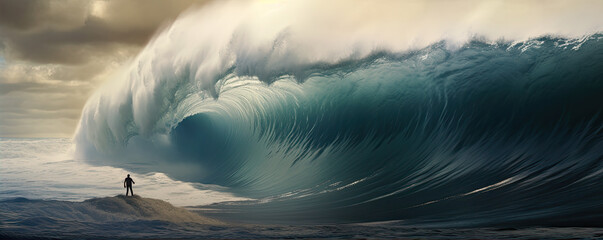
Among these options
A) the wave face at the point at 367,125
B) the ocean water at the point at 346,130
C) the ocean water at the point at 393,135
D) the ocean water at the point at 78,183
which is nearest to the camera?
the ocean water at the point at 346,130

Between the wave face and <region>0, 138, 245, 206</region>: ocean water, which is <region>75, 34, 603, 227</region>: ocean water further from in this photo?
<region>0, 138, 245, 206</region>: ocean water

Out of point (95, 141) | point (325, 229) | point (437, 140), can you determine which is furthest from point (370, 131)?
point (95, 141)

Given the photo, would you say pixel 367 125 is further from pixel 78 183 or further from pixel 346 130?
pixel 78 183

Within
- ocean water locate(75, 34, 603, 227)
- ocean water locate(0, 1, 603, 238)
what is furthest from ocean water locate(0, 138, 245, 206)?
ocean water locate(75, 34, 603, 227)

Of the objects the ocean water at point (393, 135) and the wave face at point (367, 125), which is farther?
the wave face at point (367, 125)

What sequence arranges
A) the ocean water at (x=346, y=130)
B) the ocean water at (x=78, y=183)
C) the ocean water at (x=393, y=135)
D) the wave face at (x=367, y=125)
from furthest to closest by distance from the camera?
the ocean water at (x=78, y=183), the wave face at (x=367, y=125), the ocean water at (x=393, y=135), the ocean water at (x=346, y=130)

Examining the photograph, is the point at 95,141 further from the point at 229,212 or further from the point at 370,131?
the point at 370,131

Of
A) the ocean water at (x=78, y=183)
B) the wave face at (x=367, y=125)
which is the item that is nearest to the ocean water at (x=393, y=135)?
the wave face at (x=367, y=125)

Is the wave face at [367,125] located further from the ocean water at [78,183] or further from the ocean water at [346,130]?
the ocean water at [78,183]
